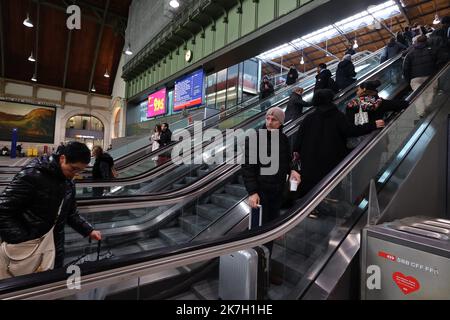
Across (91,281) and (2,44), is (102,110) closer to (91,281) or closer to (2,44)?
(2,44)

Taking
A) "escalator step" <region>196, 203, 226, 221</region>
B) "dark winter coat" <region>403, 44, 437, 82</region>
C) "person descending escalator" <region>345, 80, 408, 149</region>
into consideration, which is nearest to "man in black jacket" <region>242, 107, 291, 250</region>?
"escalator step" <region>196, 203, 226, 221</region>

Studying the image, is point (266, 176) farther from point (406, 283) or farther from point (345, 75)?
point (345, 75)

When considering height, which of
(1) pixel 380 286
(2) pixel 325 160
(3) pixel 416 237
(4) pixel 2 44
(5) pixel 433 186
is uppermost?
(4) pixel 2 44

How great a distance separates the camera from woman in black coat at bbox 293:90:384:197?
8.21ft

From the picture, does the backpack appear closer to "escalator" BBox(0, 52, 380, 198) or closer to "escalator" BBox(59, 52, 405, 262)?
"escalator" BBox(0, 52, 380, 198)

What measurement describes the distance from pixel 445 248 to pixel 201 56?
8.98 metres

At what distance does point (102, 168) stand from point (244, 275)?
152 inches

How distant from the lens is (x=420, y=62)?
4121mm

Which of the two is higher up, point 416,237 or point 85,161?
point 85,161

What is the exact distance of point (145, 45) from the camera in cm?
1382

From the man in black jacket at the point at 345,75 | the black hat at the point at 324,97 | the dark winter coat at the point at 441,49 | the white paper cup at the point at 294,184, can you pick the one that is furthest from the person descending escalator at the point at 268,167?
the man in black jacket at the point at 345,75

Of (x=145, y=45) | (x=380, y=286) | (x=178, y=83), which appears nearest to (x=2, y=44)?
(x=145, y=45)

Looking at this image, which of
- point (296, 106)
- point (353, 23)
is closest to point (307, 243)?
point (296, 106)

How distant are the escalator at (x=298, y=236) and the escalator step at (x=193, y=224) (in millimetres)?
109
